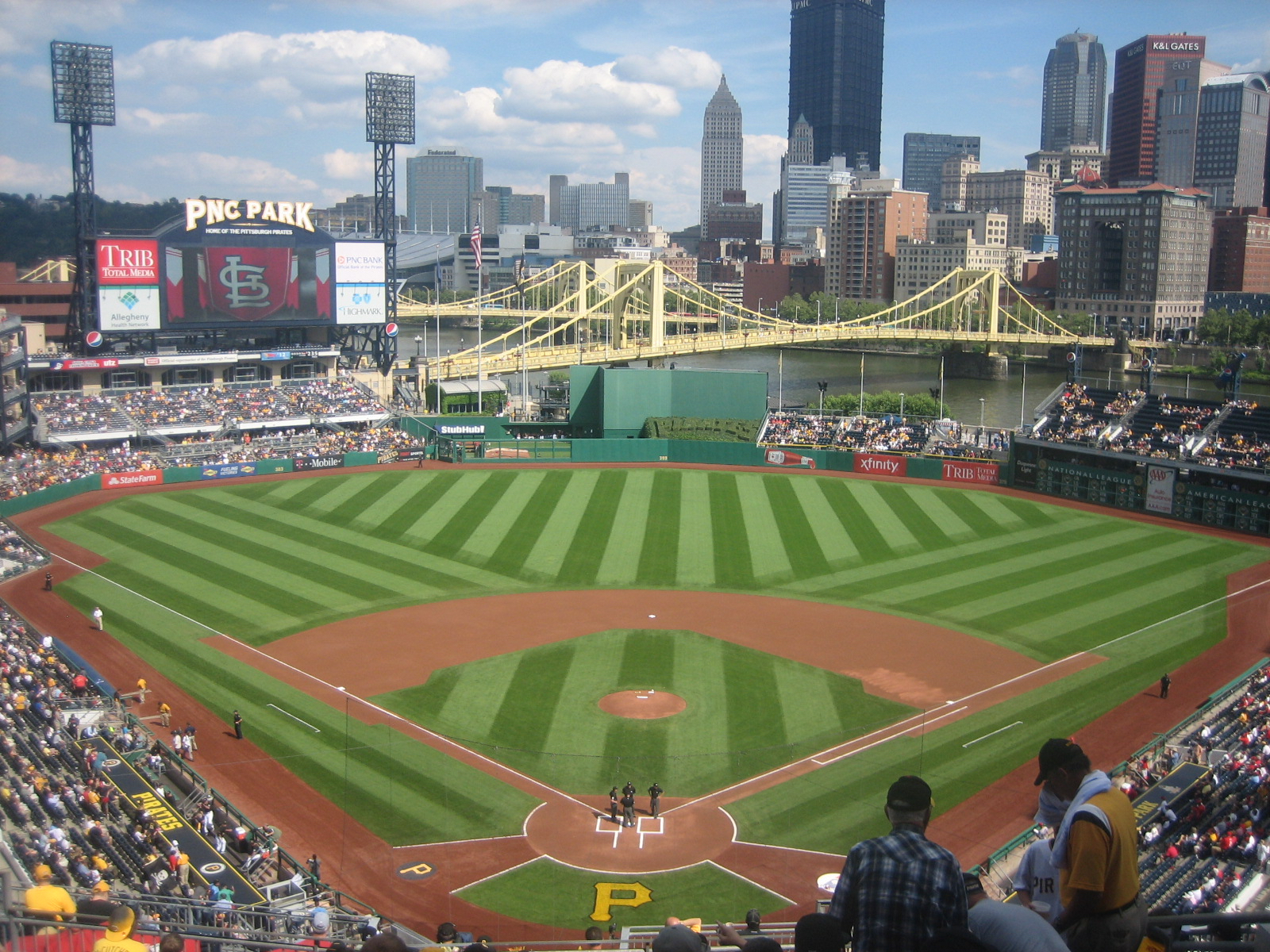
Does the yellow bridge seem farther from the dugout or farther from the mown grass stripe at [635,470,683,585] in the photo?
the mown grass stripe at [635,470,683,585]

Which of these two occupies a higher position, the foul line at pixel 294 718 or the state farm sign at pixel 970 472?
the state farm sign at pixel 970 472

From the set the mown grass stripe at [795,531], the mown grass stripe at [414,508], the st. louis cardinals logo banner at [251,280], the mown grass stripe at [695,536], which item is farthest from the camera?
the st. louis cardinals logo banner at [251,280]

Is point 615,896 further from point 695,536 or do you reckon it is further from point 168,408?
point 168,408

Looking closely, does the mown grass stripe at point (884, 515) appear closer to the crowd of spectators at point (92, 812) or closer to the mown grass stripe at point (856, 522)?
the mown grass stripe at point (856, 522)

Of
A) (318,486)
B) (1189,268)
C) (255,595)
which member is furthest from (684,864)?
(1189,268)

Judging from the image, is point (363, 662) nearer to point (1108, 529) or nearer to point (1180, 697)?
point (1180, 697)

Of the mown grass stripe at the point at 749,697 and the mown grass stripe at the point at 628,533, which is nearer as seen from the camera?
the mown grass stripe at the point at 749,697

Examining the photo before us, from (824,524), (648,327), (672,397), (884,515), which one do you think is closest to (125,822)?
(824,524)

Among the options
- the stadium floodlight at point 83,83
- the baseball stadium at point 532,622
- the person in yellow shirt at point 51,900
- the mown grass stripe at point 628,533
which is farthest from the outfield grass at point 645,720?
the stadium floodlight at point 83,83

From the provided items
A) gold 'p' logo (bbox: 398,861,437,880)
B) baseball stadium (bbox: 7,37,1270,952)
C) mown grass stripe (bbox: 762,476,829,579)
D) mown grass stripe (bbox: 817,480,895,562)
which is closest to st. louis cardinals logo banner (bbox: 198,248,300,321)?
baseball stadium (bbox: 7,37,1270,952)
